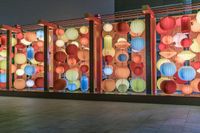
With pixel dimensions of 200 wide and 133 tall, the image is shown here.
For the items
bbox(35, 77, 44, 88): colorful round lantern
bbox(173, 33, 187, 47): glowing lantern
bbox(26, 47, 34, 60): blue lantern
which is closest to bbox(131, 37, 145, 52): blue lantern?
bbox(173, 33, 187, 47): glowing lantern

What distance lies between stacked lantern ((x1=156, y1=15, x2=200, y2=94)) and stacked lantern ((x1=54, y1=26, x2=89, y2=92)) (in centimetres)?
237

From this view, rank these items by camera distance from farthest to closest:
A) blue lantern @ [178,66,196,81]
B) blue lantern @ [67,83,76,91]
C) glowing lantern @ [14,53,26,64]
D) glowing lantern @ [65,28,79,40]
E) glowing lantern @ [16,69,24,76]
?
glowing lantern @ [16,69,24,76] → glowing lantern @ [14,53,26,64] → blue lantern @ [67,83,76,91] → glowing lantern @ [65,28,79,40] → blue lantern @ [178,66,196,81]

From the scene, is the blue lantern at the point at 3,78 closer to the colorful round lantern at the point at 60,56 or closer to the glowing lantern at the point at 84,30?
the colorful round lantern at the point at 60,56

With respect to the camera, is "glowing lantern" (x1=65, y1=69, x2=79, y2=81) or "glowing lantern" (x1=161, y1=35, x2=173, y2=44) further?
"glowing lantern" (x1=65, y1=69, x2=79, y2=81)

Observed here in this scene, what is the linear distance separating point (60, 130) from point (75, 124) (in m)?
0.49

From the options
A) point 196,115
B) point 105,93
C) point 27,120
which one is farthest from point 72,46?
point 196,115

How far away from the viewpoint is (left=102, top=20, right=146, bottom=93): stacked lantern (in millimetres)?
7293

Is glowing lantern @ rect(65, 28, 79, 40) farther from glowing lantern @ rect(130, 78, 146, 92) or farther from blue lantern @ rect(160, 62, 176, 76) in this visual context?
blue lantern @ rect(160, 62, 176, 76)

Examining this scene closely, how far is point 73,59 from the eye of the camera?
29.0ft

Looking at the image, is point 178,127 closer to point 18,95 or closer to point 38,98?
point 38,98

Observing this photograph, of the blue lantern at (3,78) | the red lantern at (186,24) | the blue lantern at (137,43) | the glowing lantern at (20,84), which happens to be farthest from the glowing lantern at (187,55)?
the blue lantern at (3,78)

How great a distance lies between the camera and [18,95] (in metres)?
9.81

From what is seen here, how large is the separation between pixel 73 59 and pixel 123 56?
1758mm

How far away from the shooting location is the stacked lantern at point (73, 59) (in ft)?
27.1
